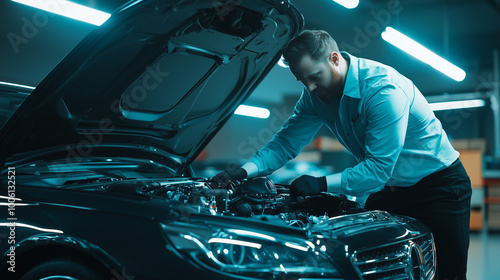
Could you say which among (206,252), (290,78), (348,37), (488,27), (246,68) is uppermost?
(488,27)

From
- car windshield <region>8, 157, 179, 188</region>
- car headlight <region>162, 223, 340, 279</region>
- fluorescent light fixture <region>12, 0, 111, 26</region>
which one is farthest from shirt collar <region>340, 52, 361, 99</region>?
fluorescent light fixture <region>12, 0, 111, 26</region>

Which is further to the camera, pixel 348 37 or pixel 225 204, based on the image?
pixel 348 37

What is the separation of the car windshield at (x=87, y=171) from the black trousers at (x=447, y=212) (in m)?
1.37

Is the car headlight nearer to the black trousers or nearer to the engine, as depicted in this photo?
the engine

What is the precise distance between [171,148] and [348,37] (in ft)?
21.0

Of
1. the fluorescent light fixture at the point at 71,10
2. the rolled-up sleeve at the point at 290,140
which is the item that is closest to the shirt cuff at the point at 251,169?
the rolled-up sleeve at the point at 290,140

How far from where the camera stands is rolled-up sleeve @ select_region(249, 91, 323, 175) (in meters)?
2.47

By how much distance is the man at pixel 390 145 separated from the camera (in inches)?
75.6

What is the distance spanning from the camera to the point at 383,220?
1.80 m

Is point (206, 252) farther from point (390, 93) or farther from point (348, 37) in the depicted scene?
point (348, 37)

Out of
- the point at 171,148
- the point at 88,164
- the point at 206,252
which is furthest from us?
the point at 171,148

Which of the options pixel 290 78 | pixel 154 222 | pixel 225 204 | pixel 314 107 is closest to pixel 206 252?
pixel 154 222

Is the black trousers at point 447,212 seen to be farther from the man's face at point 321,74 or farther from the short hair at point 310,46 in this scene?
the short hair at point 310,46

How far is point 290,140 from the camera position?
2527 mm
